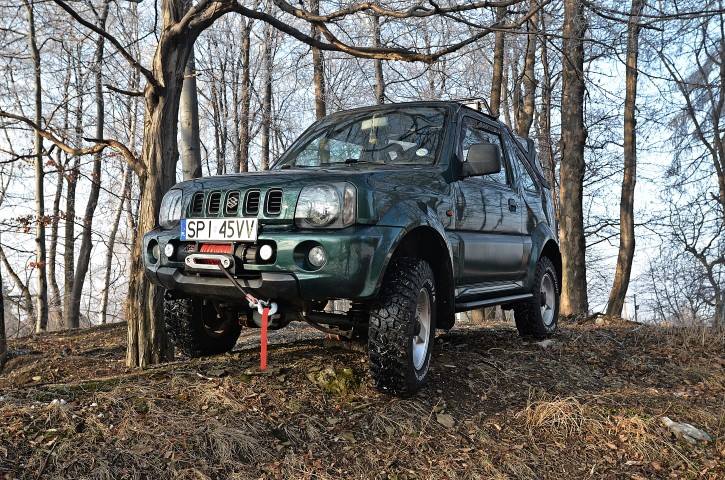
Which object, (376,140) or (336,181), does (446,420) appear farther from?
(376,140)

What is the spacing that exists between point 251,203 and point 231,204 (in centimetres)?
16

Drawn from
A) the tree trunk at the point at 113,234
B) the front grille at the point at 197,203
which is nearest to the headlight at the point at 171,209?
the front grille at the point at 197,203

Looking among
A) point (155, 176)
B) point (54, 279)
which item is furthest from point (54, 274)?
point (155, 176)

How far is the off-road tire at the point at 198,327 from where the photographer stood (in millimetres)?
4120

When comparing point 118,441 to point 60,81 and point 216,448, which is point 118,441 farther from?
point 60,81

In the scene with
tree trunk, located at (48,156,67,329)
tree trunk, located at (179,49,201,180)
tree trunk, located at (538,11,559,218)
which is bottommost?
tree trunk, located at (48,156,67,329)

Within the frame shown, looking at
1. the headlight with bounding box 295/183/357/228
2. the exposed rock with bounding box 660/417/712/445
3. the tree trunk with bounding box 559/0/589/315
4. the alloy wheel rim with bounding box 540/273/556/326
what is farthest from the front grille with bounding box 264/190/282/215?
the tree trunk with bounding box 559/0/589/315

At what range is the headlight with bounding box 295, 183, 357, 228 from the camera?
3100 millimetres

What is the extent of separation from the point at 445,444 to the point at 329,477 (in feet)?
2.47

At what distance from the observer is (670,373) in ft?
16.5

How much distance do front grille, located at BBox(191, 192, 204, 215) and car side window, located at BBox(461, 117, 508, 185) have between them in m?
2.02

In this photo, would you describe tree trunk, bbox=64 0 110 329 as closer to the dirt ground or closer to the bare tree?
the bare tree

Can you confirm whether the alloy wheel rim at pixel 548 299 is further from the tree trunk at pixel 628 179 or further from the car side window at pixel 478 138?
the tree trunk at pixel 628 179

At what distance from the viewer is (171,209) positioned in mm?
3736
